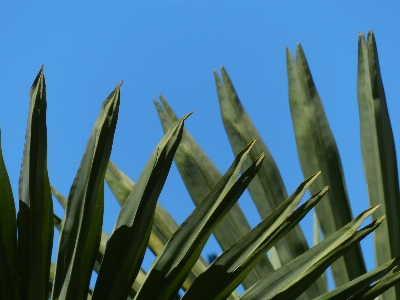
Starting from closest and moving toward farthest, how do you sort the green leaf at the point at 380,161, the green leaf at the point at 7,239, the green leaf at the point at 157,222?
1. the green leaf at the point at 7,239
2. the green leaf at the point at 380,161
3. the green leaf at the point at 157,222

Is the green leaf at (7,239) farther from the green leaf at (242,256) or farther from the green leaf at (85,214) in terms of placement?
the green leaf at (242,256)

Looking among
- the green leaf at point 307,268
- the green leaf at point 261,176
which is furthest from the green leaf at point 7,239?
the green leaf at point 261,176

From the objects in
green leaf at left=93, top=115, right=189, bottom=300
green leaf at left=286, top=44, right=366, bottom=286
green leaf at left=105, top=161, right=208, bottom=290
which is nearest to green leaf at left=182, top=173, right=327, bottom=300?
green leaf at left=93, top=115, right=189, bottom=300

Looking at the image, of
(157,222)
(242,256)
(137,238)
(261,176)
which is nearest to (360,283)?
(242,256)

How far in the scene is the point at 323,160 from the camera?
1.39 m

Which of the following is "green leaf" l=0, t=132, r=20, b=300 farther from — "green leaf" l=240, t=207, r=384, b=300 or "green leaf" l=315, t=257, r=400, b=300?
"green leaf" l=315, t=257, r=400, b=300

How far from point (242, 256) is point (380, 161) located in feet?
1.80

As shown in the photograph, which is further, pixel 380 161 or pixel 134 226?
pixel 380 161

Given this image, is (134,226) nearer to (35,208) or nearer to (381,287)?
(35,208)

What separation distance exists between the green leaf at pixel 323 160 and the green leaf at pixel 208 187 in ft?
0.63

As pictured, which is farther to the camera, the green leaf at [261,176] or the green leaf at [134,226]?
the green leaf at [261,176]

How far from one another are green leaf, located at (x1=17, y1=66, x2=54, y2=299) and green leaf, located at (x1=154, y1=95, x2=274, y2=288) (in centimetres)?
59

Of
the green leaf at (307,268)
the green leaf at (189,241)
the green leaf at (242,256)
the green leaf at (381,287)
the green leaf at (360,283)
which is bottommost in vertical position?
the green leaf at (381,287)

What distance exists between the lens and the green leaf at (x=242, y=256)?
3.12 feet
